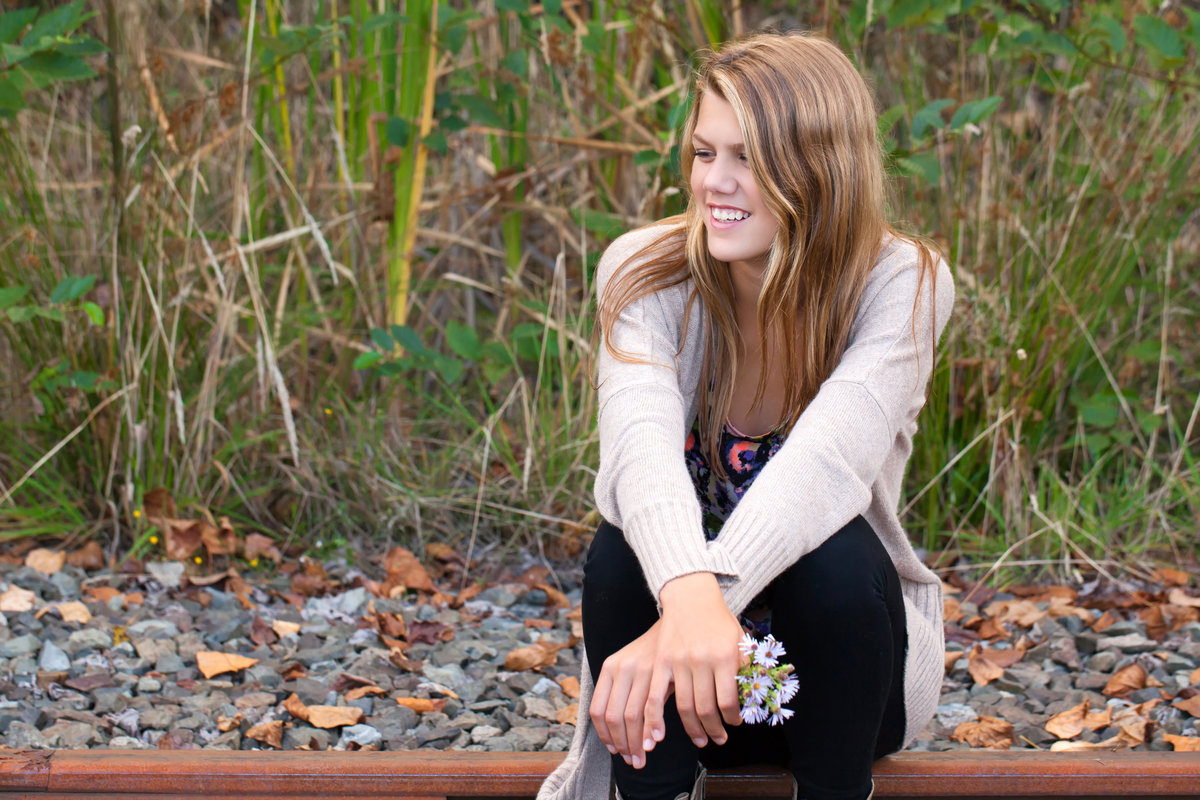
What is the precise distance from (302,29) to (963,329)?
177 centimetres

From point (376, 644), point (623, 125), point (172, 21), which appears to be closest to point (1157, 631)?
point (376, 644)

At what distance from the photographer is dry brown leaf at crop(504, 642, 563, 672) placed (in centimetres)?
234

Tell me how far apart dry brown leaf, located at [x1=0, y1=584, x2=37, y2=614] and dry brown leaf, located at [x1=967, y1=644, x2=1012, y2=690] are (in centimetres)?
194

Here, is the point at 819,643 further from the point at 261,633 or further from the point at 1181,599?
the point at 1181,599

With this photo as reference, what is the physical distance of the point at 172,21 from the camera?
3562 mm

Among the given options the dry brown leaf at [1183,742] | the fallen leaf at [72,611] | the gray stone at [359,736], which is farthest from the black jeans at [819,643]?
the fallen leaf at [72,611]

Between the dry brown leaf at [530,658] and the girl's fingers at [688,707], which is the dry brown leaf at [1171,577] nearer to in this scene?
the dry brown leaf at [530,658]

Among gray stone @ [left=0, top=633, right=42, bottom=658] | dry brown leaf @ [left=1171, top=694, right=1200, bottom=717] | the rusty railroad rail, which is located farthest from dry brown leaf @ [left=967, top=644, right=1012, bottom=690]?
gray stone @ [left=0, top=633, right=42, bottom=658]

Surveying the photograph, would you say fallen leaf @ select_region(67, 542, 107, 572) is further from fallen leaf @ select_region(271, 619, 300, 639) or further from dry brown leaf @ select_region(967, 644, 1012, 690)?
dry brown leaf @ select_region(967, 644, 1012, 690)

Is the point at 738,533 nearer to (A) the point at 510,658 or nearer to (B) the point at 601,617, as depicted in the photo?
(B) the point at 601,617

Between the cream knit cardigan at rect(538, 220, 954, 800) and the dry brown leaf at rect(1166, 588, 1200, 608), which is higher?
the cream knit cardigan at rect(538, 220, 954, 800)

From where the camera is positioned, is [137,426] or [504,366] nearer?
[137,426]

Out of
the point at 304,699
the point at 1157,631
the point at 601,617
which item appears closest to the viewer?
the point at 601,617

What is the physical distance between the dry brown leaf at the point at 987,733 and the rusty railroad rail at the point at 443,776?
0.27 metres
